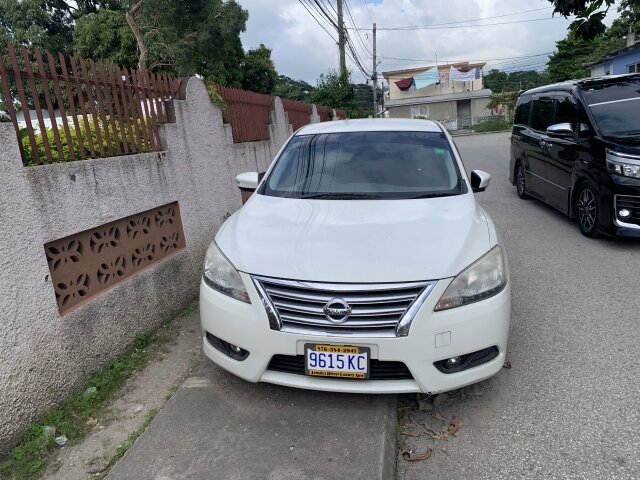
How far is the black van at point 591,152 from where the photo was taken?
211 inches

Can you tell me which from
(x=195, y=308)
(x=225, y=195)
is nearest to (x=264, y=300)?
(x=195, y=308)

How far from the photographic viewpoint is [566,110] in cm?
670

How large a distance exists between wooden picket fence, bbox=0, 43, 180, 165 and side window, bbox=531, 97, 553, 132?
5.74 m

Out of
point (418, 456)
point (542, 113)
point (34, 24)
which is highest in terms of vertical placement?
point (34, 24)

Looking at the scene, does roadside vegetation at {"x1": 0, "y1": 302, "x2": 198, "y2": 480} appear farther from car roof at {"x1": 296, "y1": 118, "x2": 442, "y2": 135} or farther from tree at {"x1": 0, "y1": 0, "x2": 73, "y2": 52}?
tree at {"x1": 0, "y1": 0, "x2": 73, "y2": 52}

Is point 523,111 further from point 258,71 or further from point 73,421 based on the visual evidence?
point 258,71

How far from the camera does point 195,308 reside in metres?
4.59

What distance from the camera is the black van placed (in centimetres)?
535

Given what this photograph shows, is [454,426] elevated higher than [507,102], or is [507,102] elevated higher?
[507,102]

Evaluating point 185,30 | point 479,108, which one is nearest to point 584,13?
point 185,30

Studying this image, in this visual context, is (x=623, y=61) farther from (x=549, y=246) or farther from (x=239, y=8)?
(x=549, y=246)

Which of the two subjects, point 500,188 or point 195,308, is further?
point 500,188

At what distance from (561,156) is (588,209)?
A: 1037 mm

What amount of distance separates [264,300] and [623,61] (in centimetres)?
2871
